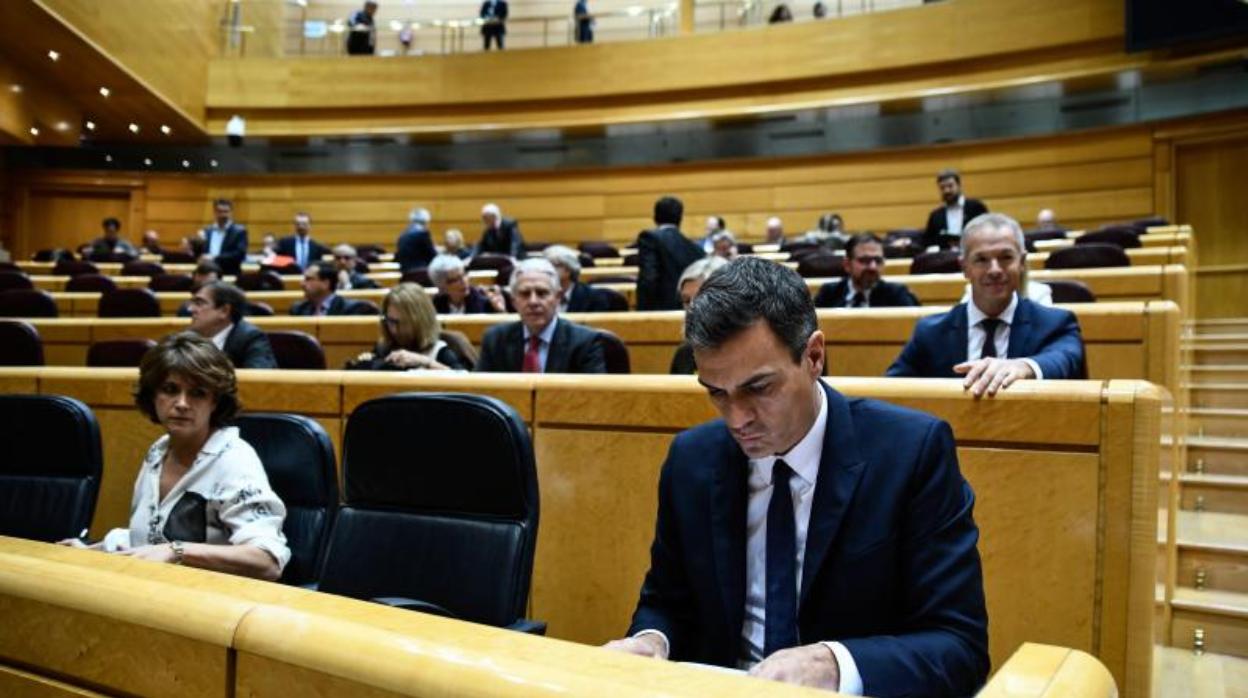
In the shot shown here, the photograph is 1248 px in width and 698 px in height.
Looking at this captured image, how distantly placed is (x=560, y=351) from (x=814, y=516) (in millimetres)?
1980

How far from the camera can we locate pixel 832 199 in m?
9.13

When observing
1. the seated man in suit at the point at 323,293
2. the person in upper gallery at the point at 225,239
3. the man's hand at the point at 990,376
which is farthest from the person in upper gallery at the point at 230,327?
the person in upper gallery at the point at 225,239

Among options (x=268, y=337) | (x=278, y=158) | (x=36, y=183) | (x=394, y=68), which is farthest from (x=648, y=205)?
(x=36, y=183)

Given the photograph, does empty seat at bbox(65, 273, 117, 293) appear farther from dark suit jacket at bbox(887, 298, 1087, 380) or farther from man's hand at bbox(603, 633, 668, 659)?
man's hand at bbox(603, 633, 668, 659)

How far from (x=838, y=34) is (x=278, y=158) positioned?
252 inches

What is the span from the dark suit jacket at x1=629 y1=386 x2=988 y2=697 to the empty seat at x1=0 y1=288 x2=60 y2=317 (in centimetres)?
474

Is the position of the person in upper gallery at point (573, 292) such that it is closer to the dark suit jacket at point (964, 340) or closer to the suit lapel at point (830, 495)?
the dark suit jacket at point (964, 340)

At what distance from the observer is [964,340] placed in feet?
7.29

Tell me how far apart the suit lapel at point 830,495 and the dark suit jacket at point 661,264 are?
3157mm

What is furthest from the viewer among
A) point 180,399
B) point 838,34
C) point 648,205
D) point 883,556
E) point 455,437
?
point 648,205

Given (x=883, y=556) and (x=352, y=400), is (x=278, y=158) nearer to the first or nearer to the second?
(x=352, y=400)

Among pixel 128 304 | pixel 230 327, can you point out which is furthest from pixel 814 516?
pixel 128 304

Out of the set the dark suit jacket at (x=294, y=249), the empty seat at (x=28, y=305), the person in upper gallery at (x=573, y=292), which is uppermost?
the dark suit jacket at (x=294, y=249)

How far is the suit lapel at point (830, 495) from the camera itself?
1.03 metres
